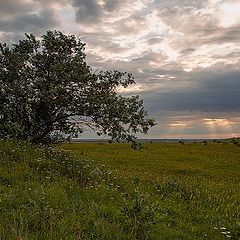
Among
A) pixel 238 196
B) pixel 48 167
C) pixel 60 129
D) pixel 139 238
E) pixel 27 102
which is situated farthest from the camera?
pixel 60 129

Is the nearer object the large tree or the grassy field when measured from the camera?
the grassy field

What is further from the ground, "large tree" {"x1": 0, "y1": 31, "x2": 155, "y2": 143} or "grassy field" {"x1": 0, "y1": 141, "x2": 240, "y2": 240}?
"large tree" {"x1": 0, "y1": 31, "x2": 155, "y2": 143}

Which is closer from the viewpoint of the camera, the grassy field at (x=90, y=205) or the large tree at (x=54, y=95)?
the grassy field at (x=90, y=205)

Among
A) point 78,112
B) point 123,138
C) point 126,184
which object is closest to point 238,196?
point 126,184

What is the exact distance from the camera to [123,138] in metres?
13.4

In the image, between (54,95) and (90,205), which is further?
(54,95)

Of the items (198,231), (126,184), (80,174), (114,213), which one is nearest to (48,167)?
(80,174)

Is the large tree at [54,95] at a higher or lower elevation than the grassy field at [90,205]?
higher

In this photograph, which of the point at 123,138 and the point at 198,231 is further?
the point at 123,138

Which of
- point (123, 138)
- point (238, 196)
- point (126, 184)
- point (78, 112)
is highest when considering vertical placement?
point (78, 112)

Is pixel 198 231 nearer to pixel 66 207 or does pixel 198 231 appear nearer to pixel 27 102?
pixel 66 207

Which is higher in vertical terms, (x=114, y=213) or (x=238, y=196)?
(x=114, y=213)

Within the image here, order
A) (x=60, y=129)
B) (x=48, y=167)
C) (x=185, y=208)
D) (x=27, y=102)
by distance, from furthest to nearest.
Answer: (x=60, y=129) → (x=27, y=102) → (x=48, y=167) → (x=185, y=208)

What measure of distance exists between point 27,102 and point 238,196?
12005 millimetres
